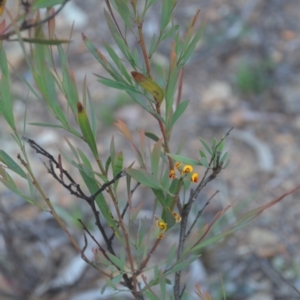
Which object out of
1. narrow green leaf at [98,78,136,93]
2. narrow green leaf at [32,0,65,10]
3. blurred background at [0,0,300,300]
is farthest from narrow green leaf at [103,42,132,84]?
blurred background at [0,0,300,300]

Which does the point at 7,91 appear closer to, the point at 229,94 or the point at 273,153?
the point at 273,153

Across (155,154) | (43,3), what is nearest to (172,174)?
(155,154)

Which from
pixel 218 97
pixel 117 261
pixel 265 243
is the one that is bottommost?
pixel 117 261

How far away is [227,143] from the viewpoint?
2.35m

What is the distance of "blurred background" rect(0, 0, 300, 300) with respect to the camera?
5.84 feet

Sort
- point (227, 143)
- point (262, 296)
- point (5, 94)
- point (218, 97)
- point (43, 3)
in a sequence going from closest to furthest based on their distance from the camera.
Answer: point (43, 3) → point (5, 94) → point (262, 296) → point (227, 143) → point (218, 97)

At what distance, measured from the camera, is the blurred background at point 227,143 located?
5.84 feet

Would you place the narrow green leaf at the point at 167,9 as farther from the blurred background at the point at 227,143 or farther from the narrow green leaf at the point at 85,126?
the blurred background at the point at 227,143

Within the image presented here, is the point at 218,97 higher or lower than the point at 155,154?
higher

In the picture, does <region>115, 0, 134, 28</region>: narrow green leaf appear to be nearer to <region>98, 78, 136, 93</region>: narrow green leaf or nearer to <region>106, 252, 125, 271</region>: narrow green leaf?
<region>98, 78, 136, 93</region>: narrow green leaf

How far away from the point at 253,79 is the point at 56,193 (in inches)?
37.4

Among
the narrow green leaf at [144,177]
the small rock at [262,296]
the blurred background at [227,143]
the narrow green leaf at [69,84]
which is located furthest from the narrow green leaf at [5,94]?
the small rock at [262,296]

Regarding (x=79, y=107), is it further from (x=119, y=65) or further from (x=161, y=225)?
(x=161, y=225)

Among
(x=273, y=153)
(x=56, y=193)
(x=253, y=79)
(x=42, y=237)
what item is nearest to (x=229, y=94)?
(x=253, y=79)
